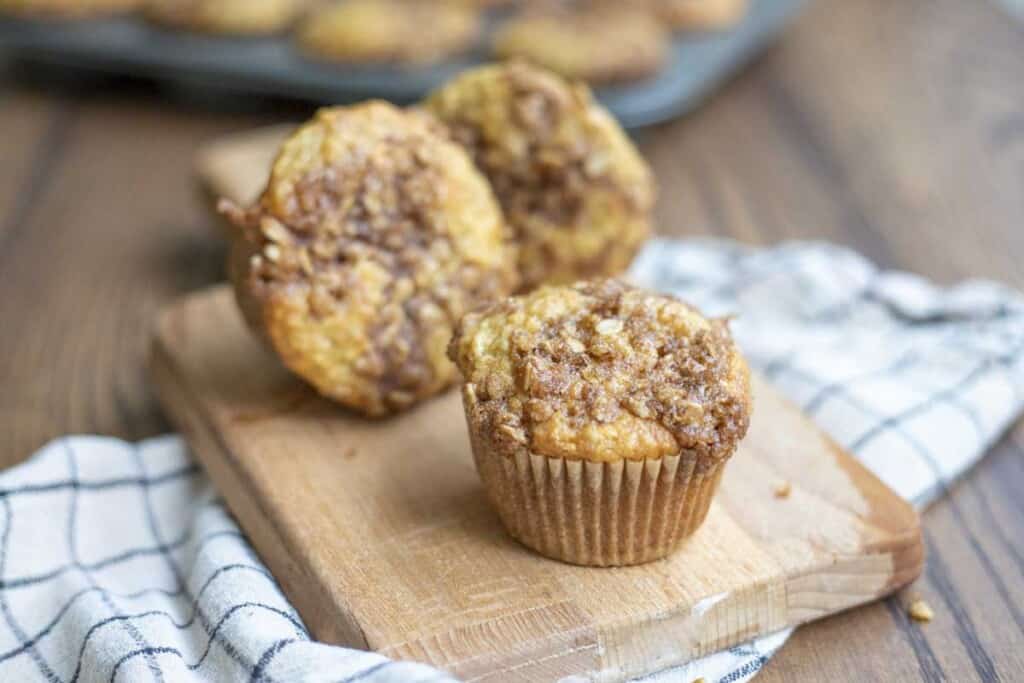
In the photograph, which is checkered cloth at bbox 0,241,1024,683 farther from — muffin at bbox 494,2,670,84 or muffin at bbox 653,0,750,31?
muffin at bbox 653,0,750,31

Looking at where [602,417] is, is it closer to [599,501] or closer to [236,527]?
[599,501]

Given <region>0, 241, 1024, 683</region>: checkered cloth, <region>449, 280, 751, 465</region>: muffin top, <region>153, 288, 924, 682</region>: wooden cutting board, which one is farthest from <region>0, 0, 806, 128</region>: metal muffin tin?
<region>449, 280, 751, 465</region>: muffin top

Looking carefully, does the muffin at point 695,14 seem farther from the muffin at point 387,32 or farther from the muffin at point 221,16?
the muffin at point 221,16

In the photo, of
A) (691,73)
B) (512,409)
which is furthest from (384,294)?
(691,73)

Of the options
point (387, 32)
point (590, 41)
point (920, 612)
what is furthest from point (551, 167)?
point (387, 32)

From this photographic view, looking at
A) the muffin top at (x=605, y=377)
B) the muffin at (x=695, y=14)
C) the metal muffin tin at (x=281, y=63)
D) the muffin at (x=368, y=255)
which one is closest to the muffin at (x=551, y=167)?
the muffin at (x=368, y=255)

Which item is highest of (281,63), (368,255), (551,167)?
(281,63)
